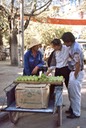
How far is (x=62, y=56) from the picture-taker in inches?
292

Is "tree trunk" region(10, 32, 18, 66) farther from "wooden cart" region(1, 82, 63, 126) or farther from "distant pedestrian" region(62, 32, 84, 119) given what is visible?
"wooden cart" region(1, 82, 63, 126)

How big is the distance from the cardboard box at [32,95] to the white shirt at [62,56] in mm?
1326

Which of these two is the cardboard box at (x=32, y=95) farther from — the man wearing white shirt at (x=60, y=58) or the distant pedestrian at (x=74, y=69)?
the man wearing white shirt at (x=60, y=58)

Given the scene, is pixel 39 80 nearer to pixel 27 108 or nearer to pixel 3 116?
pixel 27 108

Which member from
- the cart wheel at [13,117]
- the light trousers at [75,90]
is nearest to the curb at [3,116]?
the cart wheel at [13,117]

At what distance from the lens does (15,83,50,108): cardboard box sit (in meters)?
6.13

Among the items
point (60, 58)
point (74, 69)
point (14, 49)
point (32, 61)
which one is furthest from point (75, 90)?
point (14, 49)

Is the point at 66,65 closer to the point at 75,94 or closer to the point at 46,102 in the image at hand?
the point at 75,94

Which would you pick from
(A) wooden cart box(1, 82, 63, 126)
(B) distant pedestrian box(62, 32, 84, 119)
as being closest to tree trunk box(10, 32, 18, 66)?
(B) distant pedestrian box(62, 32, 84, 119)

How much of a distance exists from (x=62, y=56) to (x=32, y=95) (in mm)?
1604

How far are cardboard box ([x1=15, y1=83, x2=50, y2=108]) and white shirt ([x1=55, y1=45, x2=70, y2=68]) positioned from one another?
133 centimetres

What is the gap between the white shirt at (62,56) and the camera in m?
7.38

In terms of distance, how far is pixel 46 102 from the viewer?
20.4 feet

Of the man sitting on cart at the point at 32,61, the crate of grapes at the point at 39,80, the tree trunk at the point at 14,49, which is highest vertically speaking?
the man sitting on cart at the point at 32,61
